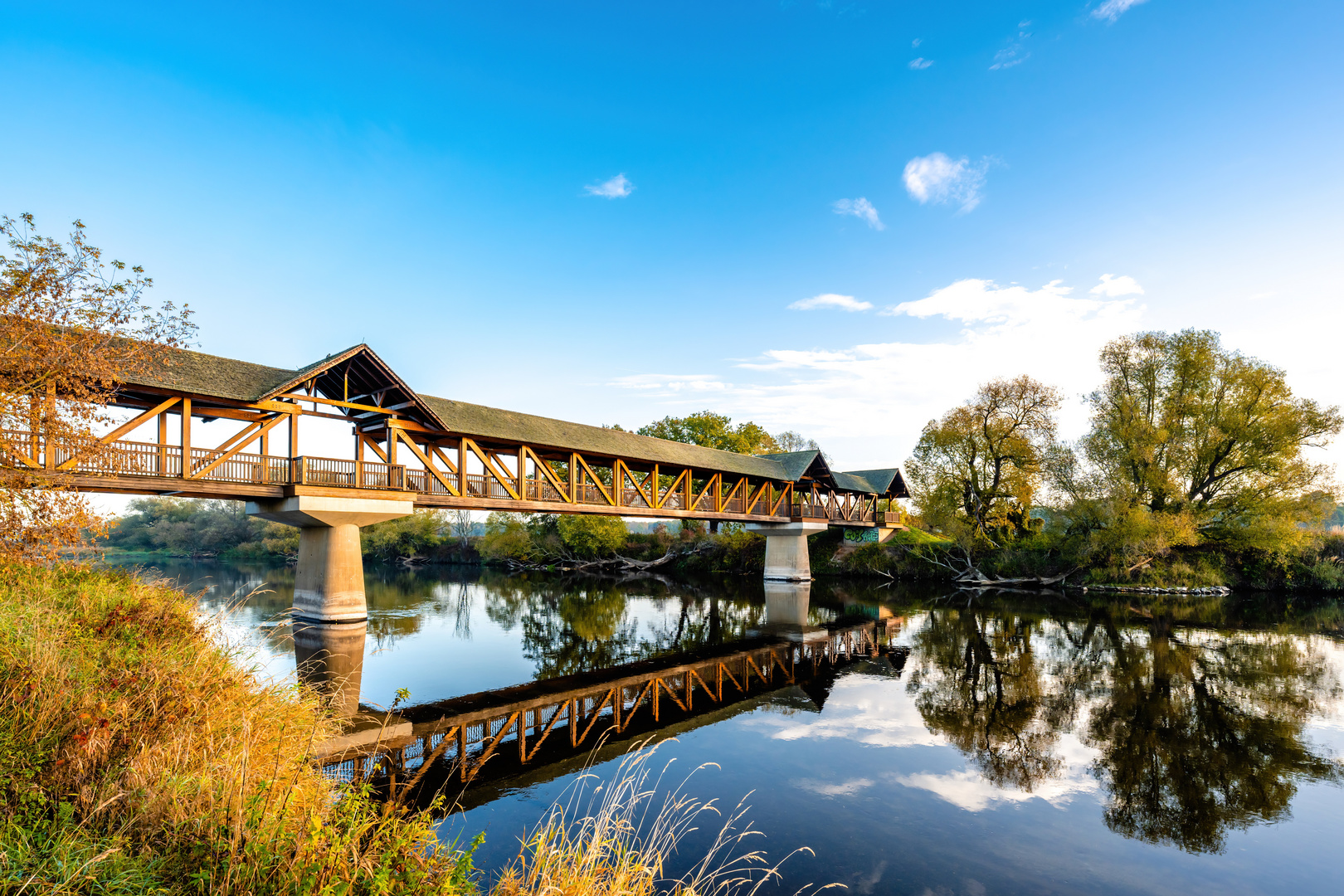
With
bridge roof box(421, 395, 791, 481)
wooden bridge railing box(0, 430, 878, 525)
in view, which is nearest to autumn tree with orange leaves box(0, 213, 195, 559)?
wooden bridge railing box(0, 430, 878, 525)

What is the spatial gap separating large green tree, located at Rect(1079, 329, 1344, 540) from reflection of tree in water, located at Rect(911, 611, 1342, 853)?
14776mm

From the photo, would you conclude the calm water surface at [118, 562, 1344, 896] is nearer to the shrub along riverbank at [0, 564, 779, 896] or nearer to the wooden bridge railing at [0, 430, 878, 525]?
the shrub along riverbank at [0, 564, 779, 896]

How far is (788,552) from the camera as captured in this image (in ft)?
114

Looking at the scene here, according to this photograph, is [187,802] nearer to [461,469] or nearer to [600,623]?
[461,469]

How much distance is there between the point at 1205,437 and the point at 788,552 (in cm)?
2073

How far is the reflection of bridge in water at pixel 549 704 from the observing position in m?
8.05

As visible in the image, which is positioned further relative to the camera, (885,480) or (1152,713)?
(885,480)

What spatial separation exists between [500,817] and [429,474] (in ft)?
47.5

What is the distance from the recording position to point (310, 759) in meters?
6.02

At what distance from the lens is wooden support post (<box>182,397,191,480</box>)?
50.2ft

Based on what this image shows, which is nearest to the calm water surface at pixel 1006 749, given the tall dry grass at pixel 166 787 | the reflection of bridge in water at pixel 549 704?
the reflection of bridge in water at pixel 549 704

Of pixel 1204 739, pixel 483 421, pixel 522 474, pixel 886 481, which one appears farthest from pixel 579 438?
pixel 886 481

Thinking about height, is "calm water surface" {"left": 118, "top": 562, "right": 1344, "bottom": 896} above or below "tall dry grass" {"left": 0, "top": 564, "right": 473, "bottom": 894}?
below

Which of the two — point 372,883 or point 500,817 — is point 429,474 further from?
point 372,883
